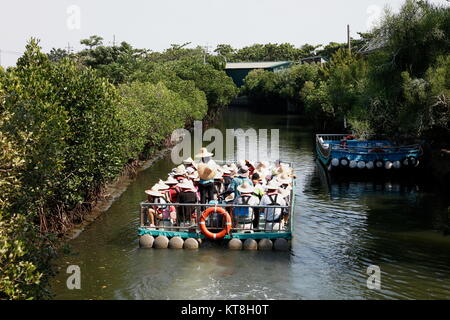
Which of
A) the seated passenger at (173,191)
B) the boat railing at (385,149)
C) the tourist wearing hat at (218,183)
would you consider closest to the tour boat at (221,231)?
the seated passenger at (173,191)

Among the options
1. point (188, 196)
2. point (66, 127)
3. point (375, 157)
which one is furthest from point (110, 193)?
point (375, 157)

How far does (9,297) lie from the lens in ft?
30.0

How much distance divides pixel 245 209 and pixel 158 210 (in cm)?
313

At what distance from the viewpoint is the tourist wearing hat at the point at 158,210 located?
59.0ft

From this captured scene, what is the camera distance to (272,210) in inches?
690

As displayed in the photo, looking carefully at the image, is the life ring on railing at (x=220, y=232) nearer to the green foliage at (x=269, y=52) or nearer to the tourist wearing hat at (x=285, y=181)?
the tourist wearing hat at (x=285, y=181)

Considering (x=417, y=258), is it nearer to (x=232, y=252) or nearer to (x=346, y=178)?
(x=232, y=252)

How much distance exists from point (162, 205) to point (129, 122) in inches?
432

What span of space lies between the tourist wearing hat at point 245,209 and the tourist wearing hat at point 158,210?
7.58ft

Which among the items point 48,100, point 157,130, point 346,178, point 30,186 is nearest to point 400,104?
point 346,178

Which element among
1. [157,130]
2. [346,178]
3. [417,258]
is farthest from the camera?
[157,130]

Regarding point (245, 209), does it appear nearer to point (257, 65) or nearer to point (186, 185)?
point (186, 185)

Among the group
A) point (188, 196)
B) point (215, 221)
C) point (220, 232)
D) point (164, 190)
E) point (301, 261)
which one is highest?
point (164, 190)
